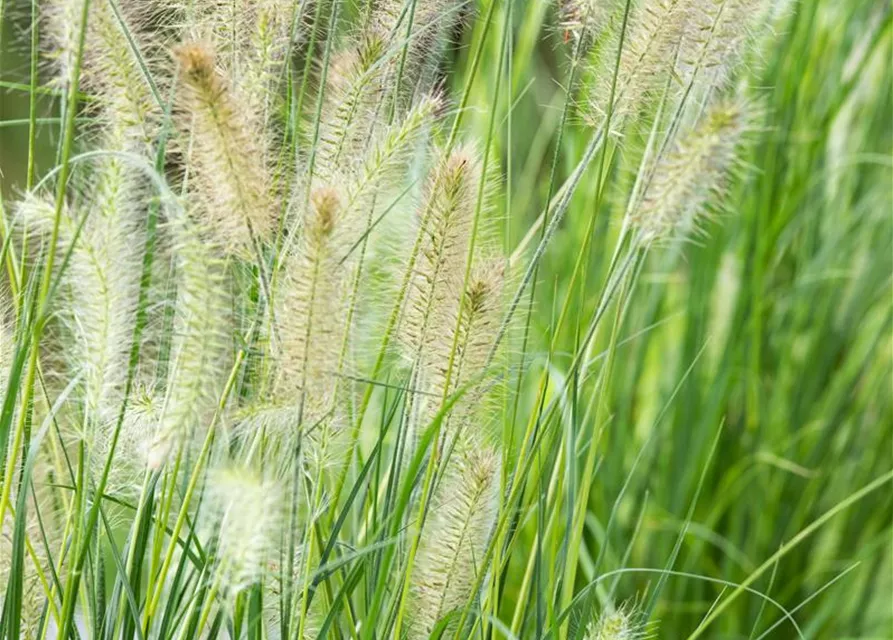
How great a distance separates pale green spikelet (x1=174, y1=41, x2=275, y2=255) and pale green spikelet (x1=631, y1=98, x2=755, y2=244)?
202 millimetres

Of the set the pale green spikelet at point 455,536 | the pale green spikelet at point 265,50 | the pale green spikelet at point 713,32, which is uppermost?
the pale green spikelet at point 713,32

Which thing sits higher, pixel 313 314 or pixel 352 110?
pixel 352 110

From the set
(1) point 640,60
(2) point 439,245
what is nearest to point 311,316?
(2) point 439,245

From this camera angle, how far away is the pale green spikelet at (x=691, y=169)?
649 millimetres

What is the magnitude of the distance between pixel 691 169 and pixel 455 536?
9.6 inches

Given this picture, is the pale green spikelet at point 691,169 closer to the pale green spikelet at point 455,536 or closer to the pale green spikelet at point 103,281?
the pale green spikelet at point 455,536

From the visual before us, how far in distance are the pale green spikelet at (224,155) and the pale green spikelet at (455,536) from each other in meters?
0.18

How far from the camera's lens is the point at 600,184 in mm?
738

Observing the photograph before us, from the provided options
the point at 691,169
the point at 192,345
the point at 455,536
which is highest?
the point at 691,169

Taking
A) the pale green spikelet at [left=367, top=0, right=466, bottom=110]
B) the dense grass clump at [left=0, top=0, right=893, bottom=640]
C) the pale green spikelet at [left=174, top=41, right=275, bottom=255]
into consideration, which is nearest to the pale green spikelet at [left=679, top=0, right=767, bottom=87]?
the dense grass clump at [left=0, top=0, right=893, bottom=640]

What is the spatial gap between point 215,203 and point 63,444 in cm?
24

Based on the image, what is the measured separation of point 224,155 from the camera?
0.60 meters

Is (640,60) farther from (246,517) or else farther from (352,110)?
(246,517)

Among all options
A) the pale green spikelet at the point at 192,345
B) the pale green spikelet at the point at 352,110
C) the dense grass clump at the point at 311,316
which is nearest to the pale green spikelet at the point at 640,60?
the dense grass clump at the point at 311,316
